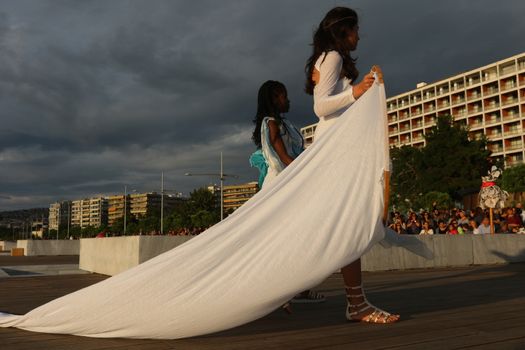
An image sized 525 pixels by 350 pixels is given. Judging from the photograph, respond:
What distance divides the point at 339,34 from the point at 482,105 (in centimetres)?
8595

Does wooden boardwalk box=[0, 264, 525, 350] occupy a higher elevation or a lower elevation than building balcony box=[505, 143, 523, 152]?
lower

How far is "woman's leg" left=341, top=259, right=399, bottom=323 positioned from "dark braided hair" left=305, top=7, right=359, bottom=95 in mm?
1346

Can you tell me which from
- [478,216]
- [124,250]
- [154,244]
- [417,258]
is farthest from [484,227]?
[124,250]

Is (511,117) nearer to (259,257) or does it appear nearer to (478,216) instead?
(478,216)

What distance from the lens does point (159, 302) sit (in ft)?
7.98

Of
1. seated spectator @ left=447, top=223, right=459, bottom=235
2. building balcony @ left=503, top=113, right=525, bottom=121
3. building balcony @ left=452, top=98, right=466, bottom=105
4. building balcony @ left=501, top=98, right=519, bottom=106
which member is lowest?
seated spectator @ left=447, top=223, right=459, bottom=235

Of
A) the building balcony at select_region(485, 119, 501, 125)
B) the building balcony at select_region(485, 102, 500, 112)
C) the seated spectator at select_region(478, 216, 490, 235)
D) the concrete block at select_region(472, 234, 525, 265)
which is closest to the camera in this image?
the concrete block at select_region(472, 234, 525, 265)

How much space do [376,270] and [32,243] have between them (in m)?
21.0

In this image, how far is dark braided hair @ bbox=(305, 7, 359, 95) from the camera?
3.21 meters

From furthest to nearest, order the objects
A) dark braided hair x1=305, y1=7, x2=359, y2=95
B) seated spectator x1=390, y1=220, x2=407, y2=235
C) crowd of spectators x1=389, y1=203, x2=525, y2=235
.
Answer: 1. seated spectator x1=390, y1=220, x2=407, y2=235
2. crowd of spectators x1=389, y1=203, x2=525, y2=235
3. dark braided hair x1=305, y1=7, x2=359, y2=95

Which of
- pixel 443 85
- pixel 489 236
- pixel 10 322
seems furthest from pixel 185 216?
pixel 10 322

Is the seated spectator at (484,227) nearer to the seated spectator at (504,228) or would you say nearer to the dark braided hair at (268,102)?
the seated spectator at (504,228)

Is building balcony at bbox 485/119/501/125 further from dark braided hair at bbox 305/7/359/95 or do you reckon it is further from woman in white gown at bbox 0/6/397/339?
woman in white gown at bbox 0/6/397/339

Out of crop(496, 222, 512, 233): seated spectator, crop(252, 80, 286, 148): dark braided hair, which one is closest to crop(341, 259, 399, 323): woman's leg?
crop(252, 80, 286, 148): dark braided hair
